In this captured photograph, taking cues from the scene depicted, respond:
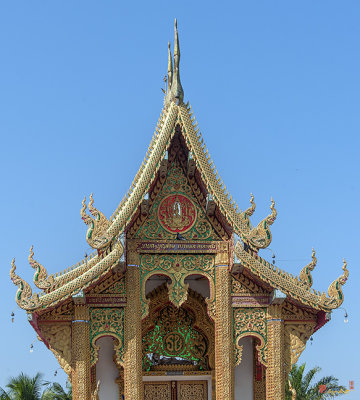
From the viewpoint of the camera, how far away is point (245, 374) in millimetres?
17938

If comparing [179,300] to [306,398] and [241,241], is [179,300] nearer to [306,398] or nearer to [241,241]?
[241,241]

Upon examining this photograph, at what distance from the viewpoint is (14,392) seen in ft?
90.0

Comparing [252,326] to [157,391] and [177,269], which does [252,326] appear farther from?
[157,391]

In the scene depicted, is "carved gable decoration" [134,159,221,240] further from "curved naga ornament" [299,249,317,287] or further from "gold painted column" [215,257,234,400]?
"curved naga ornament" [299,249,317,287]

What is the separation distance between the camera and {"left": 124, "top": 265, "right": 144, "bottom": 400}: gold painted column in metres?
16.3

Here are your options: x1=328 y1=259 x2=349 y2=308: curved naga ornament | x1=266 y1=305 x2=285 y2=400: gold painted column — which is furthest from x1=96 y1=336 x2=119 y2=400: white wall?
x1=328 y1=259 x2=349 y2=308: curved naga ornament

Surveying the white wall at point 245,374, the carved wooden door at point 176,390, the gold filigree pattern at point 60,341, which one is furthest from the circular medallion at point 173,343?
the gold filigree pattern at point 60,341

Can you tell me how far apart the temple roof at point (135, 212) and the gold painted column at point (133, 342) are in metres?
0.66

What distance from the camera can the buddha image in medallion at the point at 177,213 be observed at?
17.0 metres

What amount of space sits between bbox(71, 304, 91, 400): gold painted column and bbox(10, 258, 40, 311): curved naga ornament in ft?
2.68

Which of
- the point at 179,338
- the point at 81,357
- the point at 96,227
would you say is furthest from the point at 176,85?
the point at 81,357

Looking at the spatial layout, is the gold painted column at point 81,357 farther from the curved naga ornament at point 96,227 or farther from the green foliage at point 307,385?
the green foliage at point 307,385

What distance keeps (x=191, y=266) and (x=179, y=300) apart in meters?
0.70

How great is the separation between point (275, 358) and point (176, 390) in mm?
2850
